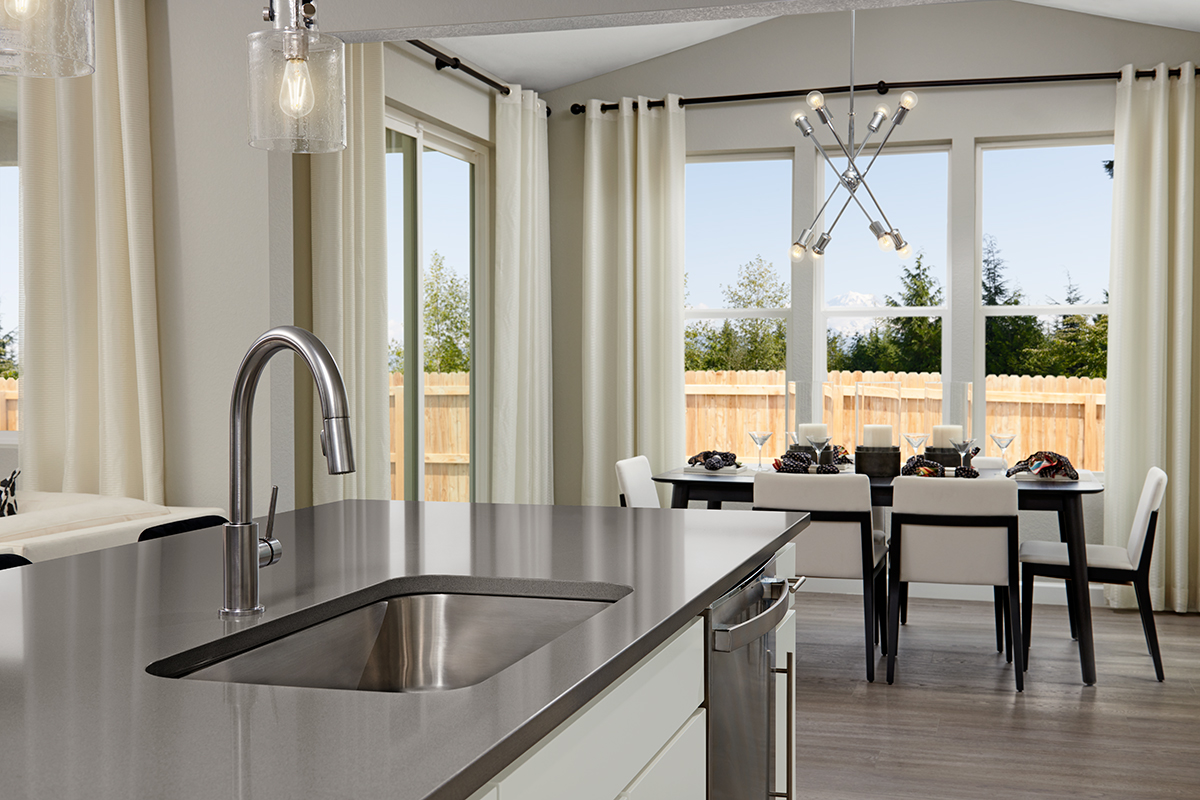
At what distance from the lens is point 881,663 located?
14.0 ft

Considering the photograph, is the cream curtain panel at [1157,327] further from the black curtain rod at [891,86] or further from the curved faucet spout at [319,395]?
the curved faucet spout at [319,395]

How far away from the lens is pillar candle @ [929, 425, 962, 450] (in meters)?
4.59

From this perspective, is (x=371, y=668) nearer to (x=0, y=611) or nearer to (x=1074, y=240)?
(x=0, y=611)

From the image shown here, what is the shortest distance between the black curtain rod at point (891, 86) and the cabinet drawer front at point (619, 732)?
465 centimetres

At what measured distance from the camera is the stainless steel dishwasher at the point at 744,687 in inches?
62.1

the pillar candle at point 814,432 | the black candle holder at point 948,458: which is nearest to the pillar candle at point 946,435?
the black candle holder at point 948,458

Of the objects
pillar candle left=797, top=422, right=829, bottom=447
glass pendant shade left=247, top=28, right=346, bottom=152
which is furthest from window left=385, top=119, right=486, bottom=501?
glass pendant shade left=247, top=28, right=346, bottom=152

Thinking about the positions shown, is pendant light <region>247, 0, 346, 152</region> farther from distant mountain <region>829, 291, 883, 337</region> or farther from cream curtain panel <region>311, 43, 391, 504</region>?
distant mountain <region>829, 291, 883, 337</region>

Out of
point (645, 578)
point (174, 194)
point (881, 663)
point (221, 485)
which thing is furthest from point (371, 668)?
point (881, 663)

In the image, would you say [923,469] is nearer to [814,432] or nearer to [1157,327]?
[814,432]

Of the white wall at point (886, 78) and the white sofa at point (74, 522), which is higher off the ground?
the white wall at point (886, 78)

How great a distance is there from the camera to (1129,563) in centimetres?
413

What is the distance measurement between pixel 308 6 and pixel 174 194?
5.67 ft

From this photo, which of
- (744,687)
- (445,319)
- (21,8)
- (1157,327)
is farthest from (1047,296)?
(21,8)
